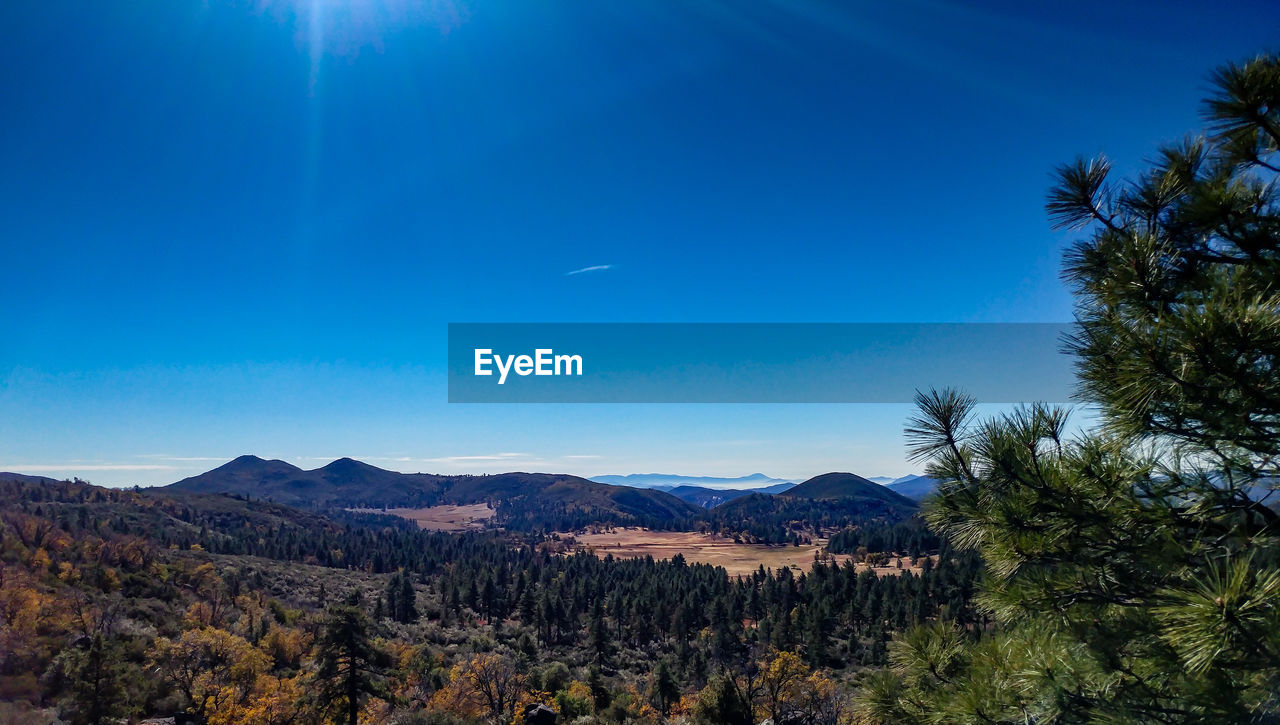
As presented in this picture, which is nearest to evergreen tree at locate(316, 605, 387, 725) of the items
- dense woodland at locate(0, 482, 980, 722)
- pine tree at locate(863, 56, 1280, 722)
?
dense woodland at locate(0, 482, 980, 722)

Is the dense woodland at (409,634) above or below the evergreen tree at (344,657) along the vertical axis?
below

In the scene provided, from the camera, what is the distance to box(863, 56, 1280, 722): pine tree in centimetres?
314

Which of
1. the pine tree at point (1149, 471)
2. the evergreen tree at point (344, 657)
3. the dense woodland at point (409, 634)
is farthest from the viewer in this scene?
the dense woodland at point (409, 634)

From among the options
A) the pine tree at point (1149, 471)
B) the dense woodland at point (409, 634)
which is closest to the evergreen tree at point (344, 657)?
the dense woodland at point (409, 634)

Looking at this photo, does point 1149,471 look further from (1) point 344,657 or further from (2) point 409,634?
(2) point 409,634

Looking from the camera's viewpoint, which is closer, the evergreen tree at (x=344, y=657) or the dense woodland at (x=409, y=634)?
the evergreen tree at (x=344, y=657)

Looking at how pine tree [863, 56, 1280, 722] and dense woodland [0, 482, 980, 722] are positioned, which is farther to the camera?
dense woodland [0, 482, 980, 722]

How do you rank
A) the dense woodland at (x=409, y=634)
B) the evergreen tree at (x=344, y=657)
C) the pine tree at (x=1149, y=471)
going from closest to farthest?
the pine tree at (x=1149, y=471) → the evergreen tree at (x=344, y=657) → the dense woodland at (x=409, y=634)

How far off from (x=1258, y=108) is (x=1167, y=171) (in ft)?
2.38

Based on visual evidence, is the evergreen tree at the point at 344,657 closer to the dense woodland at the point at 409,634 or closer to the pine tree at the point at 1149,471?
the dense woodland at the point at 409,634

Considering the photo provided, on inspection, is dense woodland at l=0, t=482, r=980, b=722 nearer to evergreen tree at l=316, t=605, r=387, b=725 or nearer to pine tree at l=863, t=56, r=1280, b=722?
evergreen tree at l=316, t=605, r=387, b=725

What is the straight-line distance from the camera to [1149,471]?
3863 millimetres

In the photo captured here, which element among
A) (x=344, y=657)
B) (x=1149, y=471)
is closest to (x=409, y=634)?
(x=344, y=657)

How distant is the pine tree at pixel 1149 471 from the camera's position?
123 inches
